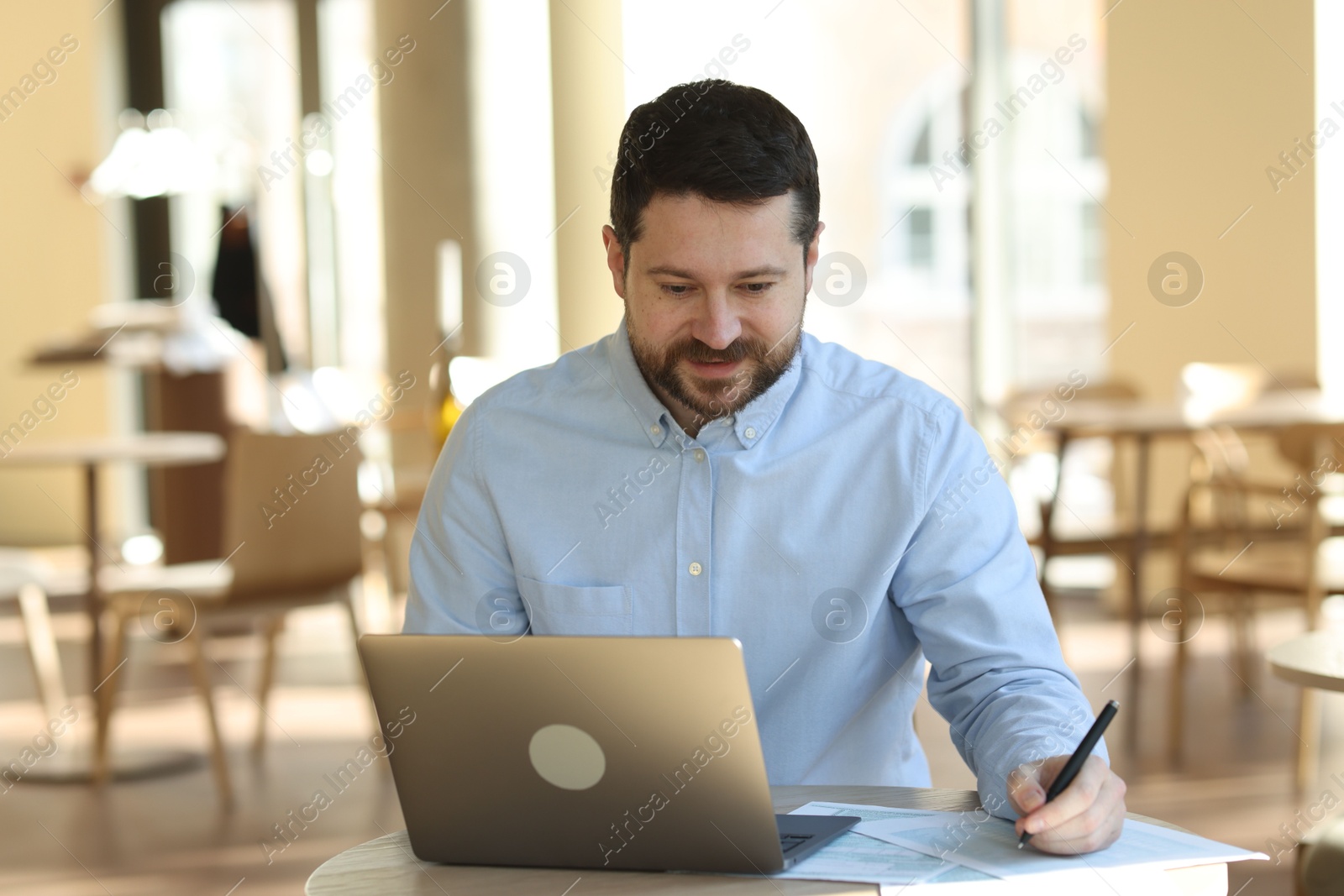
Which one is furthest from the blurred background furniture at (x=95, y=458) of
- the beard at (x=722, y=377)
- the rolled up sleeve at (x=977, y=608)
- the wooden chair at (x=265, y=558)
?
the rolled up sleeve at (x=977, y=608)

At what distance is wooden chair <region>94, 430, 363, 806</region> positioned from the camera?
353cm

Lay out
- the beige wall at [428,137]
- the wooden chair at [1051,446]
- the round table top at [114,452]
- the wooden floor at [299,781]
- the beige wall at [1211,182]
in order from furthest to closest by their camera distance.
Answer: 1. the beige wall at [428,137]
2. the beige wall at [1211,182]
3. the wooden chair at [1051,446]
4. the round table top at [114,452]
5. the wooden floor at [299,781]

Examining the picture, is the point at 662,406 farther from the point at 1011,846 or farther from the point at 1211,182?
the point at 1211,182

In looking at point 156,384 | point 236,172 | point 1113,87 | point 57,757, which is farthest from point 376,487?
point 1113,87

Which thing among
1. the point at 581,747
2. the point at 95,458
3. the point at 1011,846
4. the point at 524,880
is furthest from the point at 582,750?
the point at 95,458

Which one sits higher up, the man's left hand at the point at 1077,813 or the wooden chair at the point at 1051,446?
the man's left hand at the point at 1077,813

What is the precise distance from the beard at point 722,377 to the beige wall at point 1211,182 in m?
3.72

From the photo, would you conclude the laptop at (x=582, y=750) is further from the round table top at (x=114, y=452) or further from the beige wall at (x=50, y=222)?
the beige wall at (x=50, y=222)

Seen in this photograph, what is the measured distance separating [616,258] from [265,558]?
231cm

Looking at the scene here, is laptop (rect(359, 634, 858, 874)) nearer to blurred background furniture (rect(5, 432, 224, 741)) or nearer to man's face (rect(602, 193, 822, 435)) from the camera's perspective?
man's face (rect(602, 193, 822, 435))

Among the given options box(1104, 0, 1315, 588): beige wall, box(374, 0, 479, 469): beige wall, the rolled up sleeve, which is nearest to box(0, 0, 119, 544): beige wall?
Result: box(374, 0, 479, 469): beige wall

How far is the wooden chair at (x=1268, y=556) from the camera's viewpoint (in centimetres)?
326

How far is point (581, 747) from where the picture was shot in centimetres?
101

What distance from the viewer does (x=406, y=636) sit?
3.36 feet
